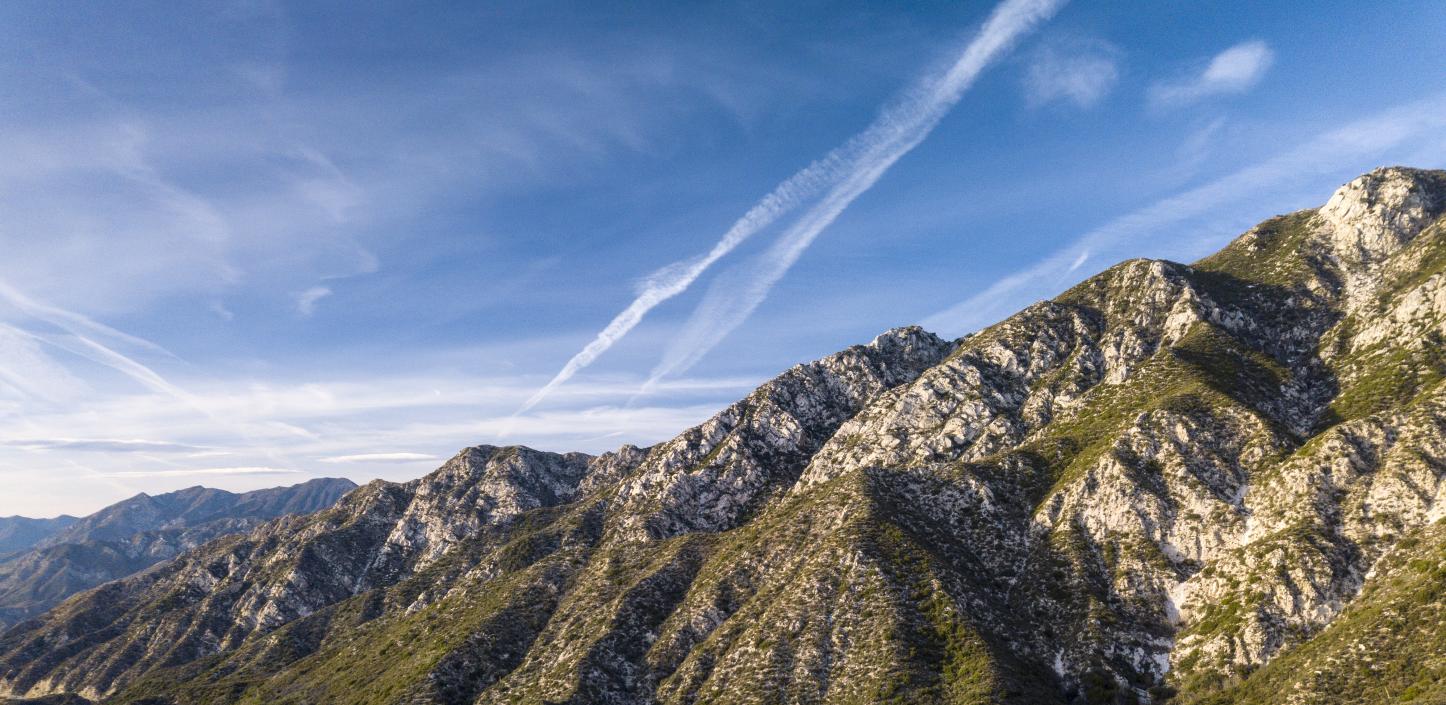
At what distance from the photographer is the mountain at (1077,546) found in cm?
8212

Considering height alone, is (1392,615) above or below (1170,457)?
below

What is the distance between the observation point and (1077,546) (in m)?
109

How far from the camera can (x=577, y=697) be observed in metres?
106

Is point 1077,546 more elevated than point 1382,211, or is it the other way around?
point 1382,211

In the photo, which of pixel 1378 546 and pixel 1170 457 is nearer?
pixel 1378 546

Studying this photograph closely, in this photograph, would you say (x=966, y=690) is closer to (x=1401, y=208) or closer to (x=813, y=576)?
(x=813, y=576)

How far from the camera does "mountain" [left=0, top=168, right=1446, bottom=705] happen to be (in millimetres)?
82125

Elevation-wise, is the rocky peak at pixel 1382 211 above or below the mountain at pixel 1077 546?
above

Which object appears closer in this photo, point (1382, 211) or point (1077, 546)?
point (1077, 546)

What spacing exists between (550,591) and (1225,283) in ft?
653

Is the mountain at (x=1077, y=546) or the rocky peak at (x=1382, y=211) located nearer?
the mountain at (x=1077, y=546)

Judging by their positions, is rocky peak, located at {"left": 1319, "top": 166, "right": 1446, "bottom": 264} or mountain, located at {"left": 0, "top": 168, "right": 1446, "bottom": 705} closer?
mountain, located at {"left": 0, "top": 168, "right": 1446, "bottom": 705}

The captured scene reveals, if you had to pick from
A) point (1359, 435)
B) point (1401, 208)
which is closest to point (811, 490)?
point (1359, 435)

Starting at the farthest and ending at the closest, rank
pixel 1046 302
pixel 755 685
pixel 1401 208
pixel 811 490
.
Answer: pixel 1046 302
pixel 811 490
pixel 1401 208
pixel 755 685
